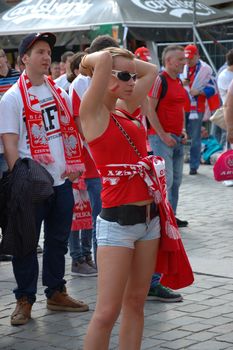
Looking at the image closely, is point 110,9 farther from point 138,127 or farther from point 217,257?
point 138,127

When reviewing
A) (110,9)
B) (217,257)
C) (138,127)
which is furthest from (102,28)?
(138,127)

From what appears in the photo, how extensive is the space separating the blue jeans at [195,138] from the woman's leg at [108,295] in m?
10.0

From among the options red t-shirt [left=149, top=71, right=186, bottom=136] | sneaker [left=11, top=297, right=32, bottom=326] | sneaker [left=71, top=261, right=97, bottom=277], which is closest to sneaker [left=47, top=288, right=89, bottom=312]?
sneaker [left=11, top=297, right=32, bottom=326]

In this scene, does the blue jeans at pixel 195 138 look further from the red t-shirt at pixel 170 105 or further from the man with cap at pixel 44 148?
the man with cap at pixel 44 148

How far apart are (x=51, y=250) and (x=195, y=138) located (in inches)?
344

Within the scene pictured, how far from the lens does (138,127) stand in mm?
4594

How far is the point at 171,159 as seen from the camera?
9305 mm

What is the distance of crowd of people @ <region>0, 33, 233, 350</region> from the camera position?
4409mm

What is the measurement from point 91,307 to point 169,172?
3073mm

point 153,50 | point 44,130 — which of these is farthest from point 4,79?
point 153,50

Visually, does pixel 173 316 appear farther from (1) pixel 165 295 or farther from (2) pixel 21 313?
(2) pixel 21 313

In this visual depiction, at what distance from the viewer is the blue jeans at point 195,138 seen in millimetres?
14375

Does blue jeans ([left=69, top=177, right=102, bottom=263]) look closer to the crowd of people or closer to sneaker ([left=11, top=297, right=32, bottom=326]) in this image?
the crowd of people

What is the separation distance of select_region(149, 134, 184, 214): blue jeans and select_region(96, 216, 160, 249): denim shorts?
4634 mm
